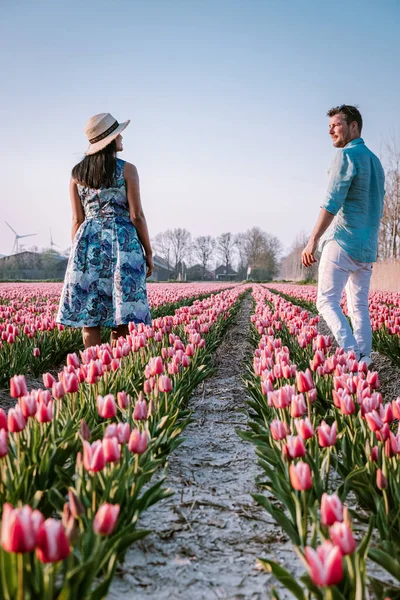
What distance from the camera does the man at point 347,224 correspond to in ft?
12.5

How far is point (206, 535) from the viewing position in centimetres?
172

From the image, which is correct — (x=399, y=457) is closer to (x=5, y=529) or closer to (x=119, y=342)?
(x=5, y=529)

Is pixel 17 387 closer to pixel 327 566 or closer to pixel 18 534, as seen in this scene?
pixel 18 534

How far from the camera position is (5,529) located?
3.22 ft

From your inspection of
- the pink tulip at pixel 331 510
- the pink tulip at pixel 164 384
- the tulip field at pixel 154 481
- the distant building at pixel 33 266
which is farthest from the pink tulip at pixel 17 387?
the distant building at pixel 33 266

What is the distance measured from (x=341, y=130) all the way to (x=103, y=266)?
2.24m

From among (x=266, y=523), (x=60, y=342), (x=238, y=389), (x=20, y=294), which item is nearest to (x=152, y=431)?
(x=266, y=523)

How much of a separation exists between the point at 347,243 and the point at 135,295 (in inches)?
69.8

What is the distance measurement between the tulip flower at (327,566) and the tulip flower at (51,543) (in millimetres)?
497

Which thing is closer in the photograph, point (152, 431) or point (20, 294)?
point (152, 431)

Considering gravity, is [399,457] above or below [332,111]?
below

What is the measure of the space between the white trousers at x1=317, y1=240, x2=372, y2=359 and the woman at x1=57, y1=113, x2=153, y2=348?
1.51 metres

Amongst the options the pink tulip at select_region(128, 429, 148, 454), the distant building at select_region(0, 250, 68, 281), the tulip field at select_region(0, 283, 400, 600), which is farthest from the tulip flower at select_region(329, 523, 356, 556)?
the distant building at select_region(0, 250, 68, 281)

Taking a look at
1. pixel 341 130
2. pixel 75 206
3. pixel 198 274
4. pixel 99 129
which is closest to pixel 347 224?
pixel 341 130
